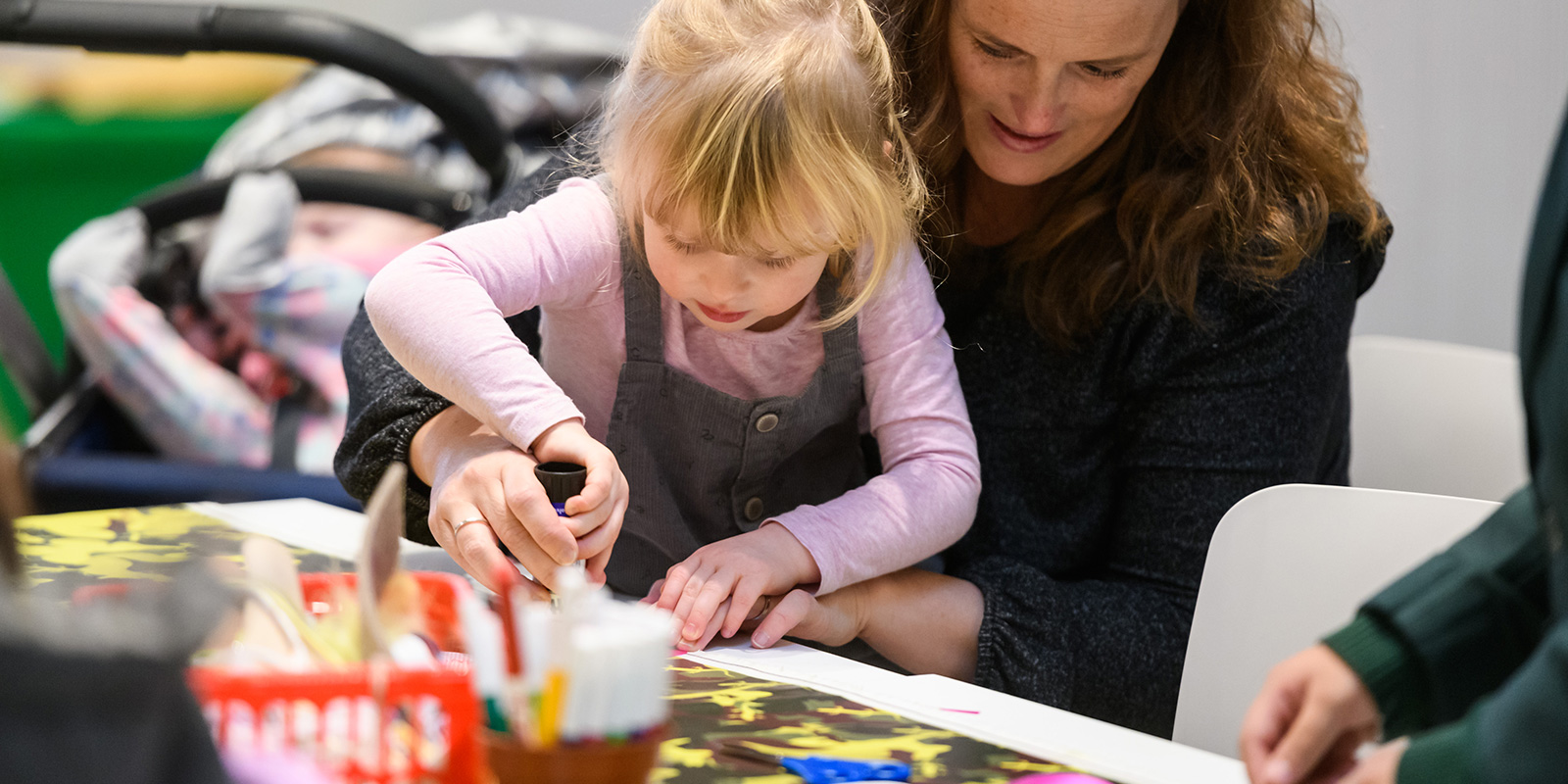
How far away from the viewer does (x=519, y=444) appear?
2.67ft

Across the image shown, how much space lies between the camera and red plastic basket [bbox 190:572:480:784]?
472mm

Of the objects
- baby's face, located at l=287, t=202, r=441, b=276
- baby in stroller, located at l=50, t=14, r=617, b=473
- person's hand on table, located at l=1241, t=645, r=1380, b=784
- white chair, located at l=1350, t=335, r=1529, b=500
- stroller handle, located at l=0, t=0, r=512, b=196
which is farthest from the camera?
baby's face, located at l=287, t=202, r=441, b=276

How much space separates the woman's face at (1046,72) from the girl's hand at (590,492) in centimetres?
44

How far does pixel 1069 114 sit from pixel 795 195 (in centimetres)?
30

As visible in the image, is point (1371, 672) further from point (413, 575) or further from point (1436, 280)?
point (1436, 280)

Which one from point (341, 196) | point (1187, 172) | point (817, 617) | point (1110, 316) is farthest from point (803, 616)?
point (341, 196)

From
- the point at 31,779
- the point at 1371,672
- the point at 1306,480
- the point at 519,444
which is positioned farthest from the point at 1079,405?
the point at 31,779

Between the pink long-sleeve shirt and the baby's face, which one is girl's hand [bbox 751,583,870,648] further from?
the baby's face

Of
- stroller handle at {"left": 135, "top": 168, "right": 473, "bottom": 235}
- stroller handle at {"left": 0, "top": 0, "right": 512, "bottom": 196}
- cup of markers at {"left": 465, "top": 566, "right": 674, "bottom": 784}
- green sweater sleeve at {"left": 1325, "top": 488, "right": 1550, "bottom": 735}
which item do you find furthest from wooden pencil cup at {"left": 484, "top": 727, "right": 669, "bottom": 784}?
stroller handle at {"left": 135, "top": 168, "right": 473, "bottom": 235}

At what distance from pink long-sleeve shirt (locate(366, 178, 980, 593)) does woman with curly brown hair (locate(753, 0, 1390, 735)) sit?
61 millimetres

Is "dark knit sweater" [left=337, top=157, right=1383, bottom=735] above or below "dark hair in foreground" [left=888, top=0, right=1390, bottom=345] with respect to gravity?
below

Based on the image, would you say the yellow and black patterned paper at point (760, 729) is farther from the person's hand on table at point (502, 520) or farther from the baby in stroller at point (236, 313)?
the baby in stroller at point (236, 313)

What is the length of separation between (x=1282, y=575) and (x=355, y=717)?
55cm

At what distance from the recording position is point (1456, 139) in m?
2.08
